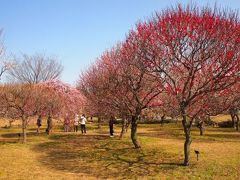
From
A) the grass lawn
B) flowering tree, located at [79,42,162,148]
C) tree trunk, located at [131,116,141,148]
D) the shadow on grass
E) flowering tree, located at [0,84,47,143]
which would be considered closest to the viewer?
the grass lawn

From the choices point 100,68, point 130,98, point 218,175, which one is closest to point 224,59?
point 218,175

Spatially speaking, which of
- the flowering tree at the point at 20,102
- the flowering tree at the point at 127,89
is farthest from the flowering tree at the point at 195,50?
the flowering tree at the point at 20,102

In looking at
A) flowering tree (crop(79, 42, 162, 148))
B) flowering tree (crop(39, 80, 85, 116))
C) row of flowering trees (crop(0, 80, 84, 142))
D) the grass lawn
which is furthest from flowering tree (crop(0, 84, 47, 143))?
flowering tree (crop(79, 42, 162, 148))

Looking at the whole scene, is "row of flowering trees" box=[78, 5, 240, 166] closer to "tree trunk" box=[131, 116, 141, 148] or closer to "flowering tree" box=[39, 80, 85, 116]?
"tree trunk" box=[131, 116, 141, 148]

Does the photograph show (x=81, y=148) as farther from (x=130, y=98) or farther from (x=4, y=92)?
(x=4, y=92)

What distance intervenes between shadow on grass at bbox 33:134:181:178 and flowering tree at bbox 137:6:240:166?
2356mm

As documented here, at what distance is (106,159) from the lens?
19.8 m

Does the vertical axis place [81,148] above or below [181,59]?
below

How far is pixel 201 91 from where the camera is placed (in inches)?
663

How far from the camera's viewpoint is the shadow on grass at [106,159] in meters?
16.9

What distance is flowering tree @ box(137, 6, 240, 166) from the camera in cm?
1614

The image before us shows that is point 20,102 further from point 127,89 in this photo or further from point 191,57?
point 191,57

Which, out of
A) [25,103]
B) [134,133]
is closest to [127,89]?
[134,133]

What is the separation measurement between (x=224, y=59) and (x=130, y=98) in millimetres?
9350
